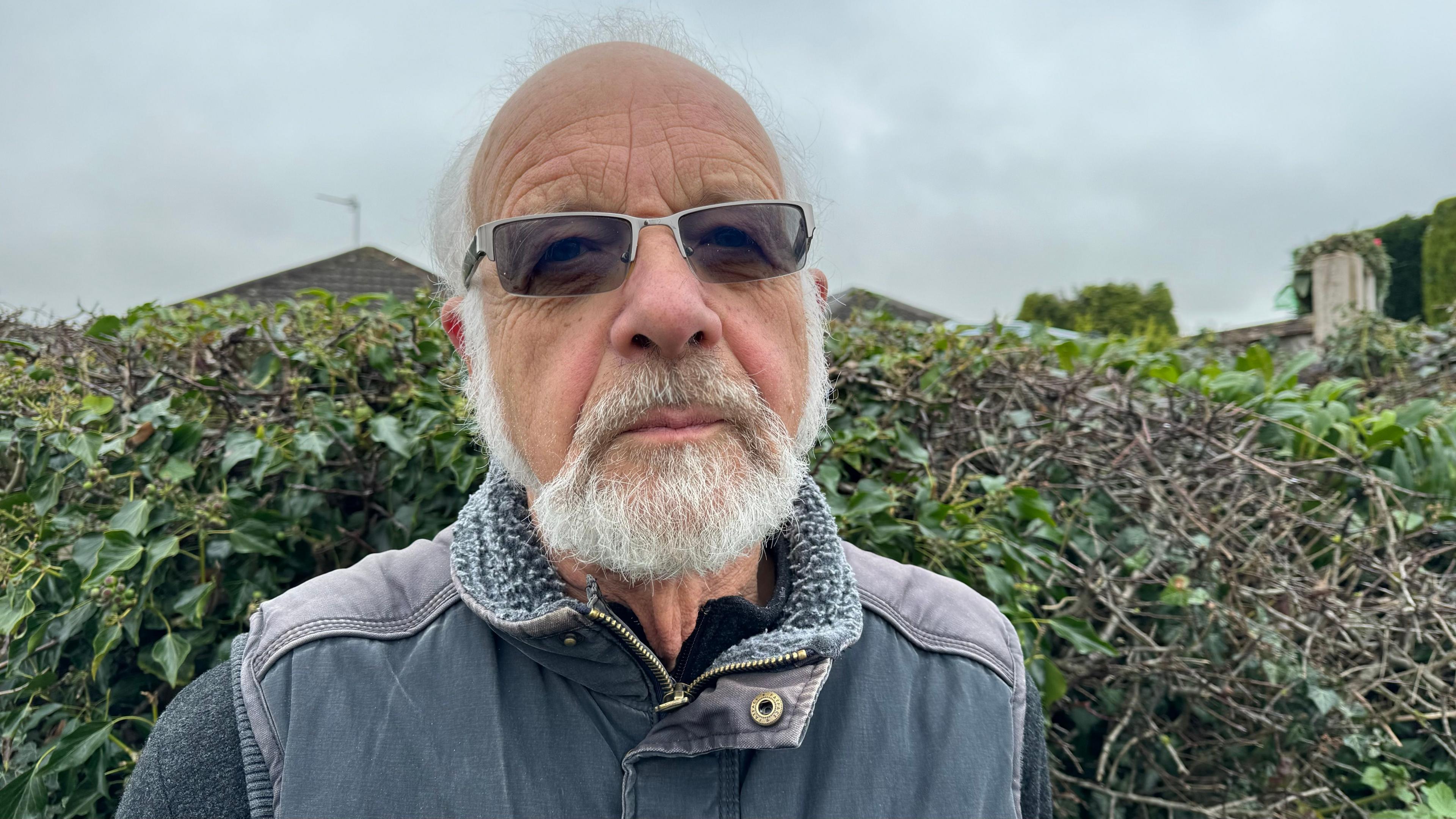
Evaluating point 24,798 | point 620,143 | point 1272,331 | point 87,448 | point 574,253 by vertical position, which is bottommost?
point 24,798

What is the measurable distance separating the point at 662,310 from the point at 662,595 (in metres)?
0.53

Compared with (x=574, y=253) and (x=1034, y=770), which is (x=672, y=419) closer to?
(x=574, y=253)

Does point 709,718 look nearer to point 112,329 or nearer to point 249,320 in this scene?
point 249,320

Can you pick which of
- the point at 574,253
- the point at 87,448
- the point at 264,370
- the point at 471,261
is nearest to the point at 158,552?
the point at 87,448

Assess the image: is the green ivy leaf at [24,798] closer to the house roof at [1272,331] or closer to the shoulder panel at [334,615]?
the shoulder panel at [334,615]

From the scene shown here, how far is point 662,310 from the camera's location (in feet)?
3.90

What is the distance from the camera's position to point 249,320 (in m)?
2.33

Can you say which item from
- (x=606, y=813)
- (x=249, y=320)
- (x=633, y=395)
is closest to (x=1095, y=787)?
(x=606, y=813)

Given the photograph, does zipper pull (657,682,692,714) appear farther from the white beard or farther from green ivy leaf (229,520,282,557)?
green ivy leaf (229,520,282,557)

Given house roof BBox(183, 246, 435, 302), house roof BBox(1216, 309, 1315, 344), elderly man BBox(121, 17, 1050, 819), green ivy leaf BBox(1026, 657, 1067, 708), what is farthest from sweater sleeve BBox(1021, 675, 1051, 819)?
house roof BBox(1216, 309, 1315, 344)

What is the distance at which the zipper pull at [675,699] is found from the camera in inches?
44.7

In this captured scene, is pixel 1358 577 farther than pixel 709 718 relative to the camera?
Yes

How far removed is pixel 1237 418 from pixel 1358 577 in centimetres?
58

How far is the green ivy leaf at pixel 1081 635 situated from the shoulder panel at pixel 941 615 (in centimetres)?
43
